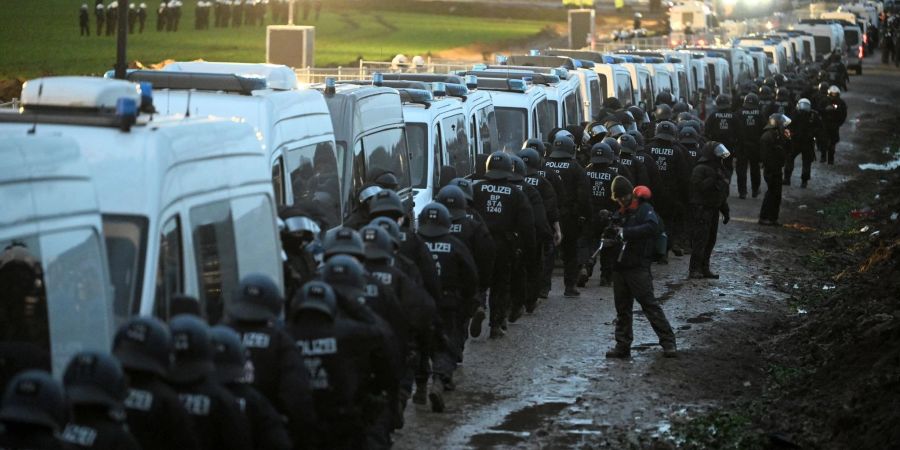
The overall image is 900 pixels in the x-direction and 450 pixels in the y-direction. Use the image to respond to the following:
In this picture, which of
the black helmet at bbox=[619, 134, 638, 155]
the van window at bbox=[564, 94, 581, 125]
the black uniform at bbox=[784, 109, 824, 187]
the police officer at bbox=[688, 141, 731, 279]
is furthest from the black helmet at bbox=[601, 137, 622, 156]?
the black uniform at bbox=[784, 109, 824, 187]

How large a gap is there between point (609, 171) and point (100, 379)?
12642mm

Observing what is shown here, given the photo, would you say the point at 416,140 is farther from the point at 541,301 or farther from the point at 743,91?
the point at 743,91

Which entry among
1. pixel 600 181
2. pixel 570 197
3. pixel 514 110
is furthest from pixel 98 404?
pixel 514 110

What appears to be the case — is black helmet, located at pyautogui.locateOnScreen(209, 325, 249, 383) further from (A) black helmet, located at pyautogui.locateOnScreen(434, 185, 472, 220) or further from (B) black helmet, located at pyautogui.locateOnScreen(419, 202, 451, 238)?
(A) black helmet, located at pyautogui.locateOnScreen(434, 185, 472, 220)

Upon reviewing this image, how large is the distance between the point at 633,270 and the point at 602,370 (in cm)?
90

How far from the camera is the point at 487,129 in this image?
19.6 metres

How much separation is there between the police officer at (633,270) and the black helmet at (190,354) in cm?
784

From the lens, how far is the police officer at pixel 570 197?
671 inches

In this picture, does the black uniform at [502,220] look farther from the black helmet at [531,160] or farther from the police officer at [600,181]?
the police officer at [600,181]

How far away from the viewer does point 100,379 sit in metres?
5.37

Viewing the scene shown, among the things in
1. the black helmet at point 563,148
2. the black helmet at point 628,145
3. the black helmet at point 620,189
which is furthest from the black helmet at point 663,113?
the black helmet at point 620,189

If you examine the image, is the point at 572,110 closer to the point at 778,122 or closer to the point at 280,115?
the point at 778,122

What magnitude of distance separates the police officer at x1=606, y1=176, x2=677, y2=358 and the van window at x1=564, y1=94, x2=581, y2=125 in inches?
366

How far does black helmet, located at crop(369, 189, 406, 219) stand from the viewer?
36.1ft
